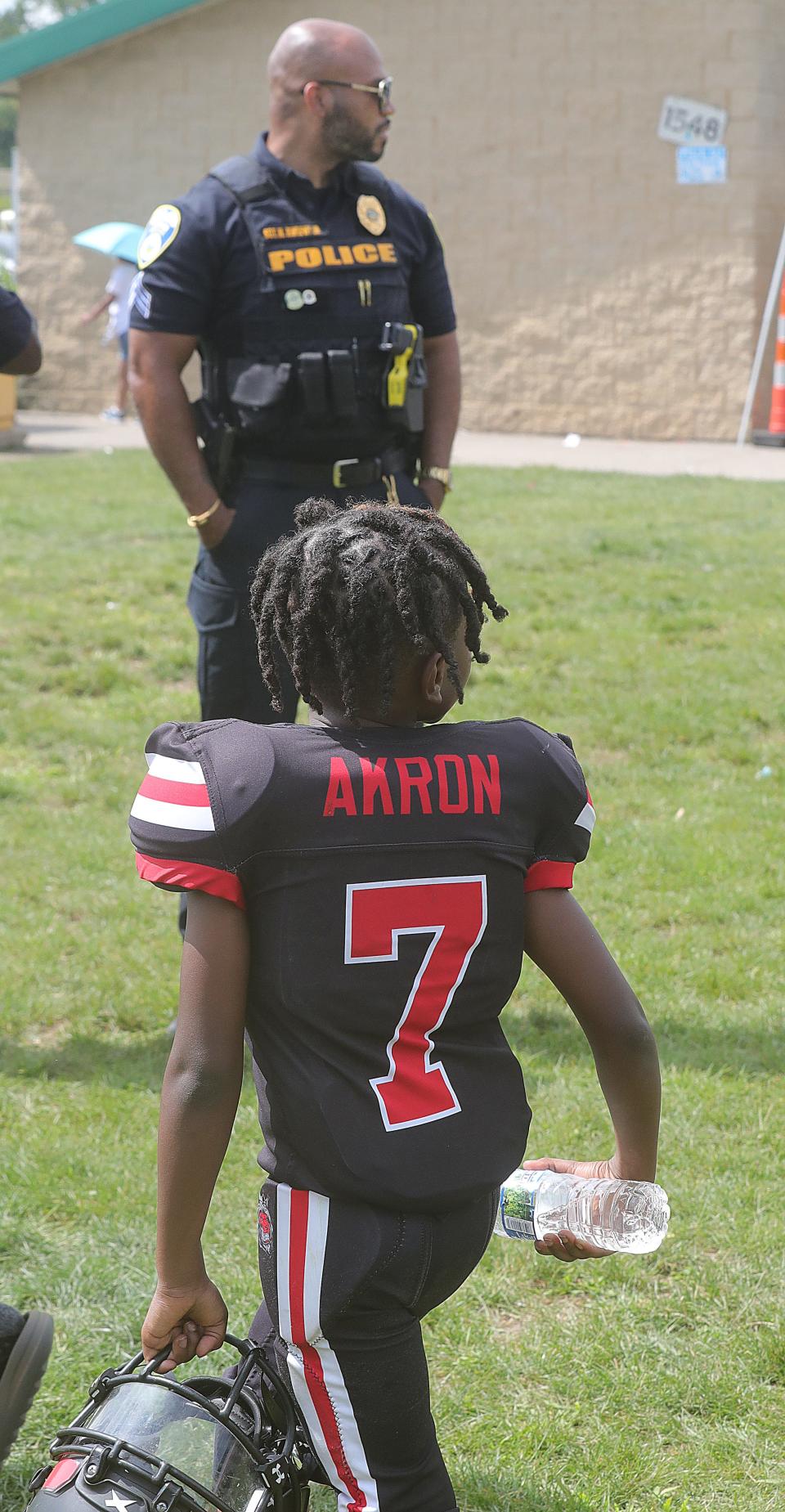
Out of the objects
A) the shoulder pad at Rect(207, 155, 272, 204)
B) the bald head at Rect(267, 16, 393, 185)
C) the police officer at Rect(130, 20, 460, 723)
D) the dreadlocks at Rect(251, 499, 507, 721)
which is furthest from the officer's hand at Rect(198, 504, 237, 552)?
the dreadlocks at Rect(251, 499, 507, 721)

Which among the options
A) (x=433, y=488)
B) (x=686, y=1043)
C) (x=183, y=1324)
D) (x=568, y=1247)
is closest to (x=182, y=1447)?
(x=183, y=1324)

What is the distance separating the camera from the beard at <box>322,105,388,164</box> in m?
3.75

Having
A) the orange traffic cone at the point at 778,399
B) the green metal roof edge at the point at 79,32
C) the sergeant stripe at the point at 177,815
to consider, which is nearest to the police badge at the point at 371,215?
the sergeant stripe at the point at 177,815

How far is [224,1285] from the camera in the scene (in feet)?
9.29

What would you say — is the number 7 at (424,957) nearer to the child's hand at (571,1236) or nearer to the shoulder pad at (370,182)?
the child's hand at (571,1236)

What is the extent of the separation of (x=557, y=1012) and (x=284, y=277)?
199 centimetres

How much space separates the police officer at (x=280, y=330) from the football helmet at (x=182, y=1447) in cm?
216

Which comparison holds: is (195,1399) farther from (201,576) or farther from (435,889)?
(201,576)

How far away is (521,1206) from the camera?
203cm

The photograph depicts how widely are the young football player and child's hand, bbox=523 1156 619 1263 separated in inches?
6.0

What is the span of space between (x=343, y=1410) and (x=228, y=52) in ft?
49.7

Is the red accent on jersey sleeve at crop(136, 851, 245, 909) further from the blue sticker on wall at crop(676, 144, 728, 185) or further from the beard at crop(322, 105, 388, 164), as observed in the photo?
the blue sticker on wall at crop(676, 144, 728, 185)

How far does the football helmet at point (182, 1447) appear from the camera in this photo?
167cm

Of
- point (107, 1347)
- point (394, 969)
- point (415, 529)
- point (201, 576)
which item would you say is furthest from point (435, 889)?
point (201, 576)
